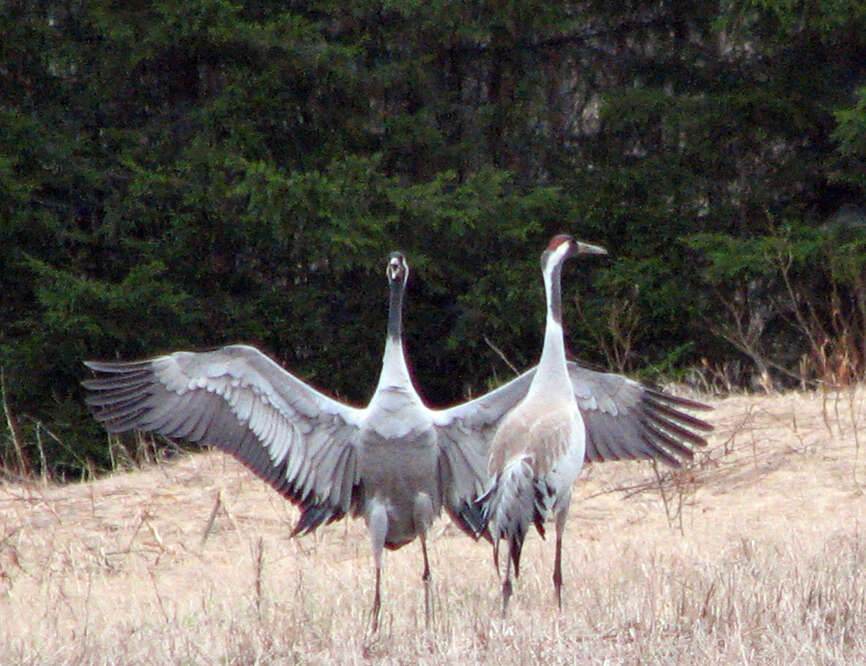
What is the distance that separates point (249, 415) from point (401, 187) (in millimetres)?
7954

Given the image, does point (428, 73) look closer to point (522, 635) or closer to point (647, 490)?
point (647, 490)

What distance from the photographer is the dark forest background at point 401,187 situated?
14.8 metres

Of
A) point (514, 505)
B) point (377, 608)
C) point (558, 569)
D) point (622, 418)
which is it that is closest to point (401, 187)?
point (622, 418)

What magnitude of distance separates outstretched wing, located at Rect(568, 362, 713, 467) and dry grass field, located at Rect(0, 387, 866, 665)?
1.67 feet

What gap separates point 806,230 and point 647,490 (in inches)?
228

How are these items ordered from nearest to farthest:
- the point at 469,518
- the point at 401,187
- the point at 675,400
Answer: the point at 675,400 < the point at 469,518 < the point at 401,187

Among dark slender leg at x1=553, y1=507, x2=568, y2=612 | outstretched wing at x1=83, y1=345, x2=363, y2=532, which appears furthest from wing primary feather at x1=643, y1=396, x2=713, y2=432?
outstretched wing at x1=83, y1=345, x2=363, y2=532

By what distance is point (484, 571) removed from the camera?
7957mm

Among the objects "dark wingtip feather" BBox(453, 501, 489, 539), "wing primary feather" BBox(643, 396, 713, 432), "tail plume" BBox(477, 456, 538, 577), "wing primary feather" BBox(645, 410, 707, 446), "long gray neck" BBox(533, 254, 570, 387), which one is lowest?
"dark wingtip feather" BBox(453, 501, 489, 539)

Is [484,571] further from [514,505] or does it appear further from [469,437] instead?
[514,505]

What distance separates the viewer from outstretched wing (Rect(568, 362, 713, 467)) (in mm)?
7777

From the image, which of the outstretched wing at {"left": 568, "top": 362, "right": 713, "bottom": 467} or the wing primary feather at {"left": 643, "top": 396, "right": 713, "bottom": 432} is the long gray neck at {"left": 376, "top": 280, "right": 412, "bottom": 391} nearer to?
the outstretched wing at {"left": 568, "top": 362, "right": 713, "bottom": 467}

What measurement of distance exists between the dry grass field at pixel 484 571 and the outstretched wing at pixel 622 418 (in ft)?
1.67

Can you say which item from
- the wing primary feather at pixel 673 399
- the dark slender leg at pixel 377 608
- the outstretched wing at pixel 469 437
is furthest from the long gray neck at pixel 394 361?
the wing primary feather at pixel 673 399
